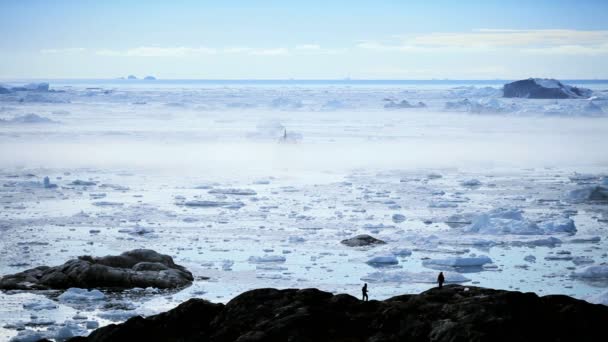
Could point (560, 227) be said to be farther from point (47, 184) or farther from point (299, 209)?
point (47, 184)

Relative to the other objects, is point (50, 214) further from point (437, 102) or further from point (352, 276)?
point (437, 102)

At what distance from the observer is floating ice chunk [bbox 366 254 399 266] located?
1865 centimetres

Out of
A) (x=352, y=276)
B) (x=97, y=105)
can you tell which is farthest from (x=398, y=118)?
(x=352, y=276)

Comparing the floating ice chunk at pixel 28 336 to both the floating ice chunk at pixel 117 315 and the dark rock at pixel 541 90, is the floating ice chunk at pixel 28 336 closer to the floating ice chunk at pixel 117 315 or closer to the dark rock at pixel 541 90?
the floating ice chunk at pixel 117 315

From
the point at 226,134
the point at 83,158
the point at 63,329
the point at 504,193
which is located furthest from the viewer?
the point at 226,134

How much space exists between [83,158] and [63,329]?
2701 cm

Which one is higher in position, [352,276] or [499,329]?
[499,329]

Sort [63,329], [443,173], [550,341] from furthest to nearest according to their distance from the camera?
[443,173] < [63,329] < [550,341]

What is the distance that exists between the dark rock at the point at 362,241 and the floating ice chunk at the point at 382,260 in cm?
177

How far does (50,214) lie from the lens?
24.7 meters

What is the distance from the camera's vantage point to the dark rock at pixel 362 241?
811 inches

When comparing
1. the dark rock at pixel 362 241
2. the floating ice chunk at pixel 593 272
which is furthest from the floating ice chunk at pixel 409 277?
the dark rock at pixel 362 241

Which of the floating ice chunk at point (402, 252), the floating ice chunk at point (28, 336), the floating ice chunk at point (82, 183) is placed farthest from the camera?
the floating ice chunk at point (82, 183)

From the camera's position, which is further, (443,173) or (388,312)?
(443,173)
